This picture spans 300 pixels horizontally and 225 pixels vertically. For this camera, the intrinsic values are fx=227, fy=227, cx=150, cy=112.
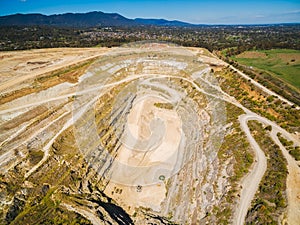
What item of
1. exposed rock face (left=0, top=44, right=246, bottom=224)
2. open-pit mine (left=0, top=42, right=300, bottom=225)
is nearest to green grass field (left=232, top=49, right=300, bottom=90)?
open-pit mine (left=0, top=42, right=300, bottom=225)

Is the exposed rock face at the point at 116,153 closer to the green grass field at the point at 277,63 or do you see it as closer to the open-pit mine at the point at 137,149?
the open-pit mine at the point at 137,149

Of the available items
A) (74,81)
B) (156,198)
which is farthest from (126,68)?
(156,198)

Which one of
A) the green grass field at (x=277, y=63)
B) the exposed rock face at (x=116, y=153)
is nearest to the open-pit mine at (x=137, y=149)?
the exposed rock face at (x=116, y=153)

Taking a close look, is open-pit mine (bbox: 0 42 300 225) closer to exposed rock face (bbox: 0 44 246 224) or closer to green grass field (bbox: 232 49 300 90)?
exposed rock face (bbox: 0 44 246 224)

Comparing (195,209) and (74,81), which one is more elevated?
(74,81)

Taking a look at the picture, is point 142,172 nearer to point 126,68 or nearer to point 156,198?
point 156,198
